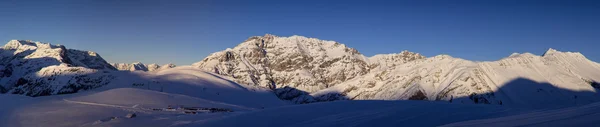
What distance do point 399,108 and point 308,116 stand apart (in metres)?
5.16

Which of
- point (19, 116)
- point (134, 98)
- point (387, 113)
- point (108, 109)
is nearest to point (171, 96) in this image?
point (134, 98)

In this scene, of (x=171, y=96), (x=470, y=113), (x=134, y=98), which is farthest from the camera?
(x=171, y=96)

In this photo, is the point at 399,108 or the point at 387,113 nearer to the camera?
the point at 387,113

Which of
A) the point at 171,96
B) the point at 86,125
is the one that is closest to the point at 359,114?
the point at 86,125

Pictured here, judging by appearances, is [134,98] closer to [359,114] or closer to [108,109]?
[108,109]

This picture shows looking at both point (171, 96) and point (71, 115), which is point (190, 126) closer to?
point (71, 115)

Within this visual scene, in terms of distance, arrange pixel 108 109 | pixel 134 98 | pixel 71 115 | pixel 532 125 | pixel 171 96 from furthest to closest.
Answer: pixel 171 96 → pixel 134 98 → pixel 108 109 → pixel 71 115 → pixel 532 125

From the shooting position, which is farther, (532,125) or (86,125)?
(86,125)

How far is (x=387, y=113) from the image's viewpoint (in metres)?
20.0

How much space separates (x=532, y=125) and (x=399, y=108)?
41.8 ft

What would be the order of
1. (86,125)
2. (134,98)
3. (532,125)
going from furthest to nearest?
(134,98) < (86,125) < (532,125)

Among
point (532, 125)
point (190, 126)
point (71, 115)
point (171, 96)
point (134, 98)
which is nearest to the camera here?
point (532, 125)

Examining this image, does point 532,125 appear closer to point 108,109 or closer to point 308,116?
point 308,116

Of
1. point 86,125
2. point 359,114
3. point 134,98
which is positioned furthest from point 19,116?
point 359,114
